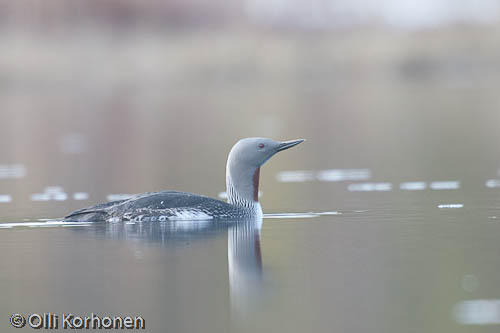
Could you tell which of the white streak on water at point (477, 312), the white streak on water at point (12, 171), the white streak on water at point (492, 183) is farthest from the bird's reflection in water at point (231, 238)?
the white streak on water at point (12, 171)

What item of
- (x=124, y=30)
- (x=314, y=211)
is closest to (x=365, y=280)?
(x=314, y=211)

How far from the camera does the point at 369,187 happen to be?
→ 977cm

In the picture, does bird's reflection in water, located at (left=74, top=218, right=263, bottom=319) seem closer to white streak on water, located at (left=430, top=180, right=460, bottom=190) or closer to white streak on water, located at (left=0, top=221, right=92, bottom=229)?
white streak on water, located at (left=0, top=221, right=92, bottom=229)

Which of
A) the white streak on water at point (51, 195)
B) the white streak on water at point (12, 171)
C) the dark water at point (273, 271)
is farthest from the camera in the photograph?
the white streak on water at point (12, 171)

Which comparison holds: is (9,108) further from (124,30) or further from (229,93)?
(124,30)

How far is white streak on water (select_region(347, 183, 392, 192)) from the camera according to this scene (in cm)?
955

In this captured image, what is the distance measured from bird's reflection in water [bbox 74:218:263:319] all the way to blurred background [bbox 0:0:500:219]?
1037mm

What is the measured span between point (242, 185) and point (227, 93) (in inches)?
950

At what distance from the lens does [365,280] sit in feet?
18.4

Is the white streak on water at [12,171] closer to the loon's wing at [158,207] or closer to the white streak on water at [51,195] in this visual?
the white streak on water at [51,195]

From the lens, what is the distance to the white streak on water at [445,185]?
9445mm

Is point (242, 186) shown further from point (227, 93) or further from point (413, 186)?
point (227, 93)

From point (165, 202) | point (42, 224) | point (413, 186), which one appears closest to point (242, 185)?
point (165, 202)

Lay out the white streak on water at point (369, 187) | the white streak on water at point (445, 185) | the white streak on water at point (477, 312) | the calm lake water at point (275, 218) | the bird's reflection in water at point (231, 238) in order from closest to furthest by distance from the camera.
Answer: the white streak on water at point (477, 312), the calm lake water at point (275, 218), the bird's reflection in water at point (231, 238), the white streak on water at point (445, 185), the white streak on water at point (369, 187)
